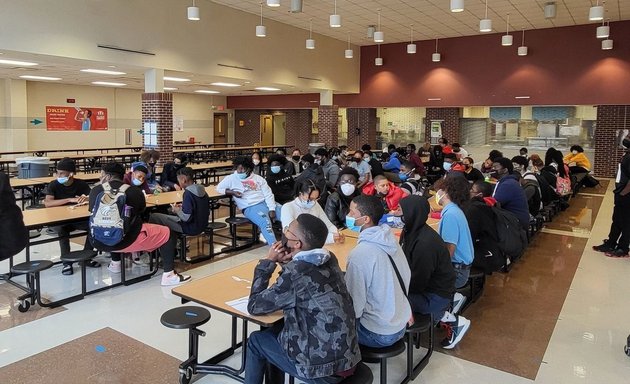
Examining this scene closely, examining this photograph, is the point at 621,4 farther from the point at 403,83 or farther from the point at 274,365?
the point at 274,365

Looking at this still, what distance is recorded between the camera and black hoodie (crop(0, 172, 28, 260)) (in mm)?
4164

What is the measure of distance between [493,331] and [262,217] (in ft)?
11.4

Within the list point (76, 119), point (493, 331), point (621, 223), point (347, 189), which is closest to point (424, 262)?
point (493, 331)

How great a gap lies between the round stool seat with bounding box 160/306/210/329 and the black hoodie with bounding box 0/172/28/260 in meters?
1.94

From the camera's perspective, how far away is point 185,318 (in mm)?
3184

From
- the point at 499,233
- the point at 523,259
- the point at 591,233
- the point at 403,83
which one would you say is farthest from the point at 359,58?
the point at 499,233

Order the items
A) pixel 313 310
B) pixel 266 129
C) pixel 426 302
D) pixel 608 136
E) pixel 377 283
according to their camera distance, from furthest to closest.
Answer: pixel 266 129 → pixel 608 136 → pixel 426 302 → pixel 377 283 → pixel 313 310

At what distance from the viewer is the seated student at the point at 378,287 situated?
2.78 m

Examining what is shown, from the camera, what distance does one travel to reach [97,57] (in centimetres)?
1012

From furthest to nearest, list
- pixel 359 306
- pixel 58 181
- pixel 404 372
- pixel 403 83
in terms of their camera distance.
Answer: pixel 403 83 < pixel 58 181 < pixel 404 372 < pixel 359 306

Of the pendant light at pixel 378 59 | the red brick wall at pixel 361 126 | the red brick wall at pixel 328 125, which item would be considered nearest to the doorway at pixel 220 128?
the red brick wall at pixel 361 126

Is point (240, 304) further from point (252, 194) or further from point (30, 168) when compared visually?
point (30, 168)

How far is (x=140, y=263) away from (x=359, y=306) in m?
4.37

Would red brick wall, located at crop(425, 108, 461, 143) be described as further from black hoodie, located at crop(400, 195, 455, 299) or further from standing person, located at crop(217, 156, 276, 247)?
black hoodie, located at crop(400, 195, 455, 299)
